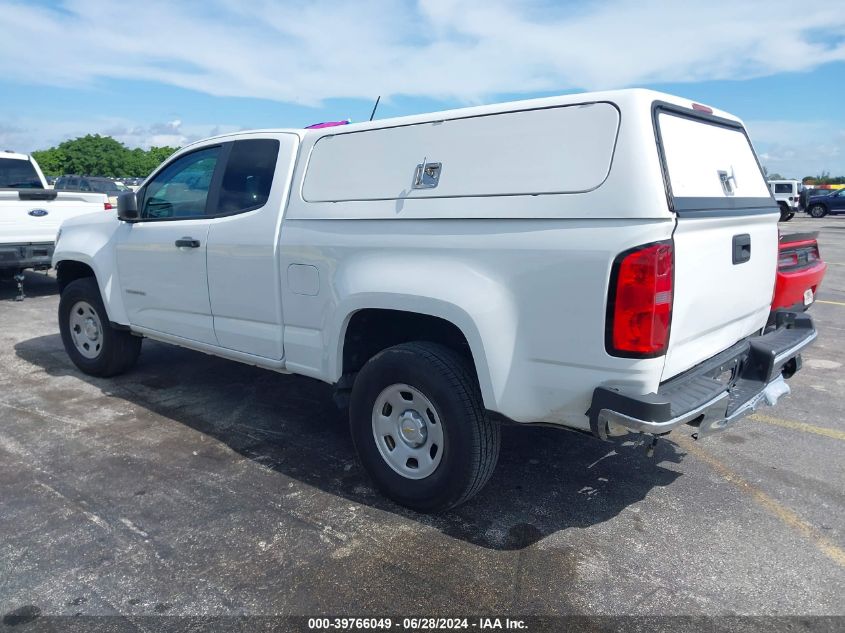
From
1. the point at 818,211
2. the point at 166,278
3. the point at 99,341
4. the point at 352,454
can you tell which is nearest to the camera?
the point at 352,454

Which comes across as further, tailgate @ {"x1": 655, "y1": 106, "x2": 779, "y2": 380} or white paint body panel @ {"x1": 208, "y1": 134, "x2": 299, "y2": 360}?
white paint body panel @ {"x1": 208, "y1": 134, "x2": 299, "y2": 360}

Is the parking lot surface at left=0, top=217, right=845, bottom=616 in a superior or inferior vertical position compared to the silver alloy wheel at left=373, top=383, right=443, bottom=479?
inferior

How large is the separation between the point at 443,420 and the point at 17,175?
10271 millimetres

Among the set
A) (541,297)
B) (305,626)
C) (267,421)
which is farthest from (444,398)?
(267,421)

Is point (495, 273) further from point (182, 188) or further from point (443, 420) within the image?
point (182, 188)

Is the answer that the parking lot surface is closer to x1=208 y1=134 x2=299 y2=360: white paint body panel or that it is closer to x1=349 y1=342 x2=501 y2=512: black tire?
x1=349 y1=342 x2=501 y2=512: black tire

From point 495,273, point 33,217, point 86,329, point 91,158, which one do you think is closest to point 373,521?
point 495,273

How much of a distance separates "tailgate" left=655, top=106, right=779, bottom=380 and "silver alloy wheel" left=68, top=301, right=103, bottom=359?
15.4 ft

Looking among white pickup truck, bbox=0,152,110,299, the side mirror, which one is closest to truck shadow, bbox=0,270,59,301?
white pickup truck, bbox=0,152,110,299

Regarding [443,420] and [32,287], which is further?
[32,287]

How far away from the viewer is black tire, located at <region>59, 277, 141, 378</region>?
5.61 meters

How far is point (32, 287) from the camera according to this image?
10742 mm

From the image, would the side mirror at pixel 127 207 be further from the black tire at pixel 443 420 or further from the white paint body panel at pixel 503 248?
the black tire at pixel 443 420

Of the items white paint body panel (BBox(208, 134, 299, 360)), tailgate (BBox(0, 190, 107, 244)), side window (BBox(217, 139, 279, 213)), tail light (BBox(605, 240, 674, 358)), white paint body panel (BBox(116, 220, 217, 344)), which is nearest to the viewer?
tail light (BBox(605, 240, 674, 358))
